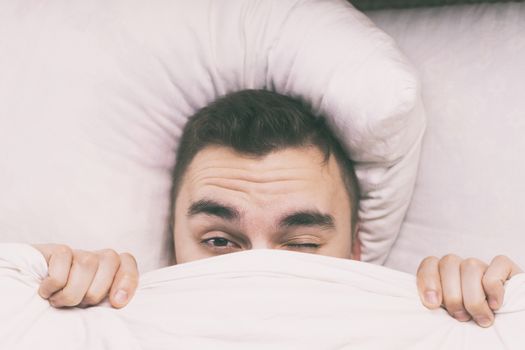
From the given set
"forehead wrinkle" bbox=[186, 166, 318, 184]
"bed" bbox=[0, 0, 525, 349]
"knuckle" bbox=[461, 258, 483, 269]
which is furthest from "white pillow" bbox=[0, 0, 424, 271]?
"knuckle" bbox=[461, 258, 483, 269]

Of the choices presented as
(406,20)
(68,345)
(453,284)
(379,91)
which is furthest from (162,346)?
(406,20)

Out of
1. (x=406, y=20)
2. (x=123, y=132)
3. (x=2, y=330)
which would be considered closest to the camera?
(x=2, y=330)

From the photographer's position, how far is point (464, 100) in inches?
42.8

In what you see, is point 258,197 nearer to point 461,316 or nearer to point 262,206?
point 262,206

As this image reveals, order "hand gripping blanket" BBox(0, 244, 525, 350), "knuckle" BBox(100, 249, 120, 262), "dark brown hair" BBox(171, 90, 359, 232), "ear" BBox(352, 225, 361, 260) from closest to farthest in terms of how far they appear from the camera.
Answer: "hand gripping blanket" BBox(0, 244, 525, 350)
"knuckle" BBox(100, 249, 120, 262)
"dark brown hair" BBox(171, 90, 359, 232)
"ear" BBox(352, 225, 361, 260)

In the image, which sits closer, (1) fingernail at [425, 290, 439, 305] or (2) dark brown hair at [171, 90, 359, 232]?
(1) fingernail at [425, 290, 439, 305]

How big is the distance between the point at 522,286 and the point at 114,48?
2.21ft

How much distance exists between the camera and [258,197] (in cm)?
94

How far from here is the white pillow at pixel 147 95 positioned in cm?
100

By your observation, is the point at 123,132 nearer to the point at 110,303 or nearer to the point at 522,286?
the point at 110,303

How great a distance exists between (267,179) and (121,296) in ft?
0.83

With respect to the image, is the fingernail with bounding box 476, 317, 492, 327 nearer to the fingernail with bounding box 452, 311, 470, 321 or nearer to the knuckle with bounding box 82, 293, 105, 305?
the fingernail with bounding box 452, 311, 470, 321

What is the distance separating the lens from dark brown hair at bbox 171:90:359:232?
3.22 feet

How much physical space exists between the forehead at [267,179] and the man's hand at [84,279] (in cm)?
17
